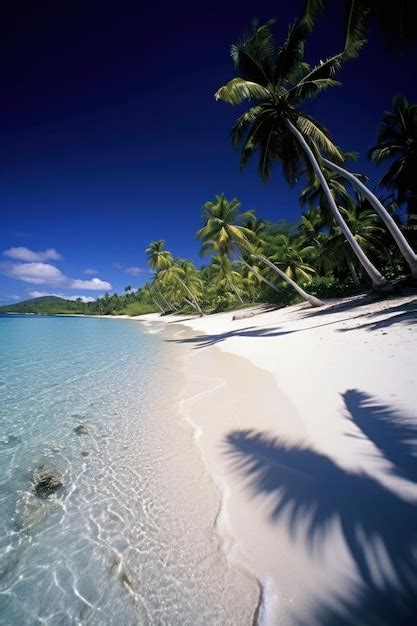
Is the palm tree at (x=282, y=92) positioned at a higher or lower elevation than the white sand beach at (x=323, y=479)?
higher

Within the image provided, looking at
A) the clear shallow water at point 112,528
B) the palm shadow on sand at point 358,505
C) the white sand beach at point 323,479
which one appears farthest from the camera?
the clear shallow water at point 112,528

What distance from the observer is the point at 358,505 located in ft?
7.89

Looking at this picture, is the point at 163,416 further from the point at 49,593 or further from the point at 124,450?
the point at 49,593

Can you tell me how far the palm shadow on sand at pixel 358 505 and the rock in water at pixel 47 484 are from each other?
2.14 meters

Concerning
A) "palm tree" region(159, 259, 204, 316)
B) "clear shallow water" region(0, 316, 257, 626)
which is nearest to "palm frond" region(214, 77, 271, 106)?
"clear shallow water" region(0, 316, 257, 626)

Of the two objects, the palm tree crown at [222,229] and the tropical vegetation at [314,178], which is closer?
the tropical vegetation at [314,178]

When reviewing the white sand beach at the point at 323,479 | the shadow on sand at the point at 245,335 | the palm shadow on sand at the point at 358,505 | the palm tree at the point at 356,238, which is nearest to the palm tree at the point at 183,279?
the palm tree at the point at 356,238

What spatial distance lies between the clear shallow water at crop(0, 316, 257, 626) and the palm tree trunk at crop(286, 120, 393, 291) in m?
10.3

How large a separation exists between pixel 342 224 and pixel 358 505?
11710mm

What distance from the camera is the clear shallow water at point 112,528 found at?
1930 millimetres

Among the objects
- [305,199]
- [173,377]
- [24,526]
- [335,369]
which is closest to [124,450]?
[24,526]

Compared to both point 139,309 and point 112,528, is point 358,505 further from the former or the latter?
point 139,309

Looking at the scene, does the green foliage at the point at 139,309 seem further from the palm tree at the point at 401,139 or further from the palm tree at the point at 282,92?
the palm tree at the point at 282,92

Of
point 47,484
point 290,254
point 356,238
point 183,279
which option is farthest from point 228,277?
point 47,484
